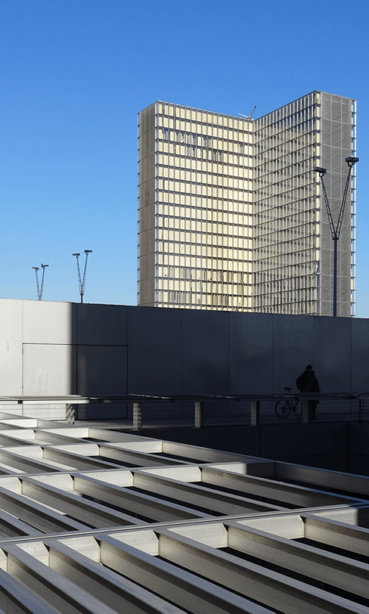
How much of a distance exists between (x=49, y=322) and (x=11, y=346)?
1276mm

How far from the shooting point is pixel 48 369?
21047 millimetres

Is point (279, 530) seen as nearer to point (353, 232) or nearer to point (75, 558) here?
point (75, 558)

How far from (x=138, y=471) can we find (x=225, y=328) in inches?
737

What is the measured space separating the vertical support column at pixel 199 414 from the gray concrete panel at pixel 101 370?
6.44m

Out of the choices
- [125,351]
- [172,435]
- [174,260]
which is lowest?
[172,435]

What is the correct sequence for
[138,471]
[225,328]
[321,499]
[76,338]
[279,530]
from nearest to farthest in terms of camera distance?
[279,530]
[321,499]
[138,471]
[76,338]
[225,328]

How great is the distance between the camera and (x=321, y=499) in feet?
14.3

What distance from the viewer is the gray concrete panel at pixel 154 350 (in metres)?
22.3

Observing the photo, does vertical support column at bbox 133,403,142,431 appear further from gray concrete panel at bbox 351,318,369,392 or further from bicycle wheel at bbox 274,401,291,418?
gray concrete panel at bbox 351,318,369,392

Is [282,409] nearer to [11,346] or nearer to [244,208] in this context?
[11,346]

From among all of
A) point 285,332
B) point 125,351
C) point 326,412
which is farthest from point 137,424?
point 285,332

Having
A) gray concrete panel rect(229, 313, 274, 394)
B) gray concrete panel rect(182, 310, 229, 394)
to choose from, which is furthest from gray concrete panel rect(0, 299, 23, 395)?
gray concrete panel rect(229, 313, 274, 394)

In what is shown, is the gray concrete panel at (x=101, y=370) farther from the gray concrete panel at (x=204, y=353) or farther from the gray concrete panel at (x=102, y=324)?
the gray concrete panel at (x=204, y=353)

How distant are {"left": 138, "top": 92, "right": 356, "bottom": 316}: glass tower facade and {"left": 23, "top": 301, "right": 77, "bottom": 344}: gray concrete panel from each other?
70.4 metres
